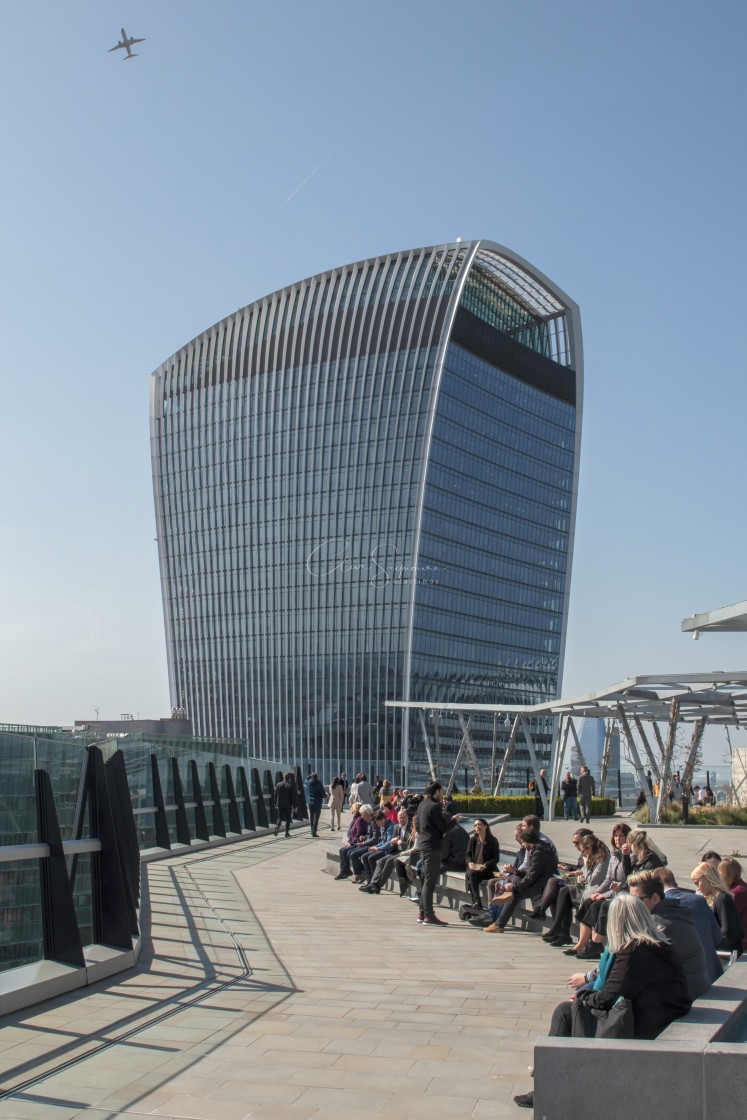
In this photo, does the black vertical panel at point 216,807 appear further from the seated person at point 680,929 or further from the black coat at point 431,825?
the seated person at point 680,929

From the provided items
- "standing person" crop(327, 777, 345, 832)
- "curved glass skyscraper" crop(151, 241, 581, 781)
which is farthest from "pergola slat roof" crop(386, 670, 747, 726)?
"curved glass skyscraper" crop(151, 241, 581, 781)

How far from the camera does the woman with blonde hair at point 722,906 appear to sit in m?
8.68

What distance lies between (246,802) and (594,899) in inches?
660

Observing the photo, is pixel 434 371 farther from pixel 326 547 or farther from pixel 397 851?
pixel 397 851

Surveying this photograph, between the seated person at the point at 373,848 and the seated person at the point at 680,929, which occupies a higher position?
the seated person at the point at 680,929

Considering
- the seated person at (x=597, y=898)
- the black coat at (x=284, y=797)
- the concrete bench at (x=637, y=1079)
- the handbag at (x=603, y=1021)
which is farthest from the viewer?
the black coat at (x=284, y=797)

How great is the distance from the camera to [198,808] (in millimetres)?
21516

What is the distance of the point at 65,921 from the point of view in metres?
8.41

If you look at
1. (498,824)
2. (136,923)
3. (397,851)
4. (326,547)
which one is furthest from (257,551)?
(136,923)

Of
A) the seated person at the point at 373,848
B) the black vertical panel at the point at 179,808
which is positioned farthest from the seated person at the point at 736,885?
the black vertical panel at the point at 179,808

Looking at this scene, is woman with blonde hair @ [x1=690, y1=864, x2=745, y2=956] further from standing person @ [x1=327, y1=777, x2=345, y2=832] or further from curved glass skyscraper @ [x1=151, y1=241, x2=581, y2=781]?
curved glass skyscraper @ [x1=151, y1=241, x2=581, y2=781]

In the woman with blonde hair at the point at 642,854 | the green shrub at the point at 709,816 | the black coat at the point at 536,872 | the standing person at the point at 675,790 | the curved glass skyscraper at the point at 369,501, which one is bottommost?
the green shrub at the point at 709,816

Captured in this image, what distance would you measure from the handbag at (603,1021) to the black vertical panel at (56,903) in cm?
395

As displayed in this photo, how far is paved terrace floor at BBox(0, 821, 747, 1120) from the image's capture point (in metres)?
5.83
